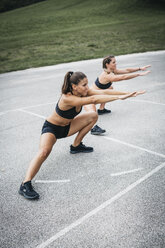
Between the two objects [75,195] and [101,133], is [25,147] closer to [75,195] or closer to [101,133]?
[101,133]

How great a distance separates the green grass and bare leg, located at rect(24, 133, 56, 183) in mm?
11669

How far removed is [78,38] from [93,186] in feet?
73.0

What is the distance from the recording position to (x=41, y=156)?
3828 millimetres

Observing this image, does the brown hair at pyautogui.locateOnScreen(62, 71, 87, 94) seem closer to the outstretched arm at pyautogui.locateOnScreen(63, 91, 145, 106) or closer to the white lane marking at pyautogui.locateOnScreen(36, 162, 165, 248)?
the outstretched arm at pyautogui.locateOnScreen(63, 91, 145, 106)

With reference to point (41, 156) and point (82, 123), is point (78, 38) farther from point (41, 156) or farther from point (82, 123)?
point (41, 156)

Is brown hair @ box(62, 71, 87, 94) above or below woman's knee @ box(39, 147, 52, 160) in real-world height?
above

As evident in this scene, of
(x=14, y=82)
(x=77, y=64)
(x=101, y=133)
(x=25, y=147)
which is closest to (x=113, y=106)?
(x=101, y=133)

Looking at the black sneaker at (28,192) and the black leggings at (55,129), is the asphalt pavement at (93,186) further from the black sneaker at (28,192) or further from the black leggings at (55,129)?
the black leggings at (55,129)

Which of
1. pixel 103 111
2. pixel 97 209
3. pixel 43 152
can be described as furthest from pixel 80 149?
pixel 103 111

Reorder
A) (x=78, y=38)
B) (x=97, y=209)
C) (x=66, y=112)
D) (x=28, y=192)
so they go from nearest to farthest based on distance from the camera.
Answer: (x=97, y=209)
(x=28, y=192)
(x=66, y=112)
(x=78, y=38)

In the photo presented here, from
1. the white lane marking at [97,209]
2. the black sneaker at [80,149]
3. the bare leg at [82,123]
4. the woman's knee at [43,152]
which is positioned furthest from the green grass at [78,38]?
the white lane marking at [97,209]

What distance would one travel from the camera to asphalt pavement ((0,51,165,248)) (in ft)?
10.1

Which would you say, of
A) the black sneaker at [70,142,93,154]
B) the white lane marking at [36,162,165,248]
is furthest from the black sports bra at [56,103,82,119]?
the white lane marking at [36,162,165,248]

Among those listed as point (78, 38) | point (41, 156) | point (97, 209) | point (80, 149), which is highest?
point (78, 38)
